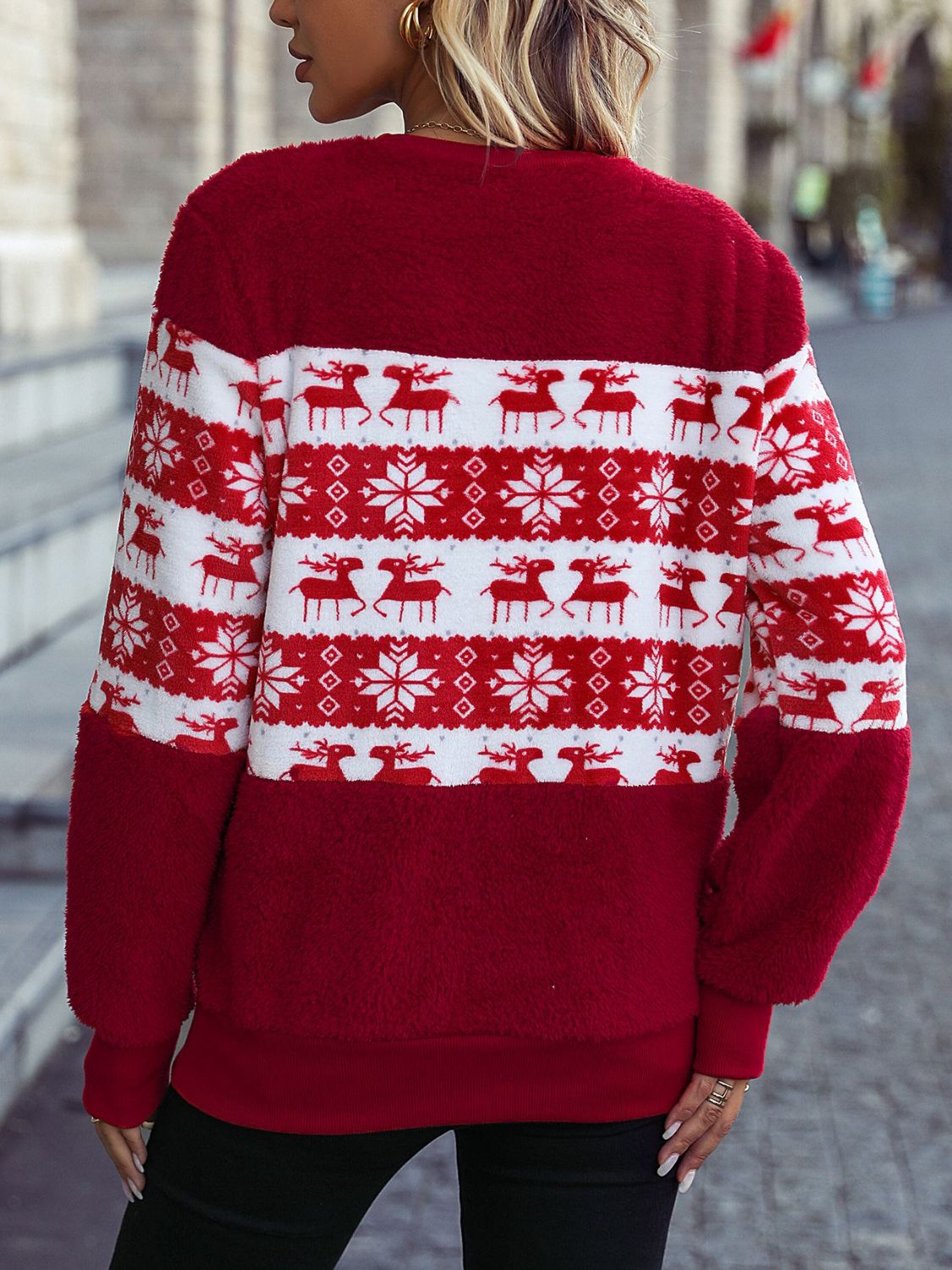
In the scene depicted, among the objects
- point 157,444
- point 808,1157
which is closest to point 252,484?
point 157,444

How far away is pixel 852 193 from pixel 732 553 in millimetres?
33024

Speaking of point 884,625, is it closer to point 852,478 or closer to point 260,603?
point 852,478

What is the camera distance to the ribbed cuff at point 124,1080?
1.35 meters

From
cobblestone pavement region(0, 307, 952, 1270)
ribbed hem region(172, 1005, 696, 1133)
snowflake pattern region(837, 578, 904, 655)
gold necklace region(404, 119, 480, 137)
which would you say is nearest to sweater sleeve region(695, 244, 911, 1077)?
snowflake pattern region(837, 578, 904, 655)

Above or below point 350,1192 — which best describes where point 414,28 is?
above

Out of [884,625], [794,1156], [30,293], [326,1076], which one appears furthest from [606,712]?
[30,293]

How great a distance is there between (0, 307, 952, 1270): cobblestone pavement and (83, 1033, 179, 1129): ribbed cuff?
1444mm

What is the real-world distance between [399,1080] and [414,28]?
2.53 ft

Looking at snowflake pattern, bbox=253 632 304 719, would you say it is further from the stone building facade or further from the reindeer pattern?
the stone building facade

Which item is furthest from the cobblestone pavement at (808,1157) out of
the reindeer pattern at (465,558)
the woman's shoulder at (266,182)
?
the woman's shoulder at (266,182)

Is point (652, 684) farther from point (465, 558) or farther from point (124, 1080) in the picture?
point (124, 1080)

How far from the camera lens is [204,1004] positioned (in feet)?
4.39

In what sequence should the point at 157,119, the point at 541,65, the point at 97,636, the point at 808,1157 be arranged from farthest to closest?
1. the point at 157,119
2. the point at 97,636
3. the point at 808,1157
4. the point at 541,65

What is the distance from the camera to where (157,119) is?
15.4 meters
